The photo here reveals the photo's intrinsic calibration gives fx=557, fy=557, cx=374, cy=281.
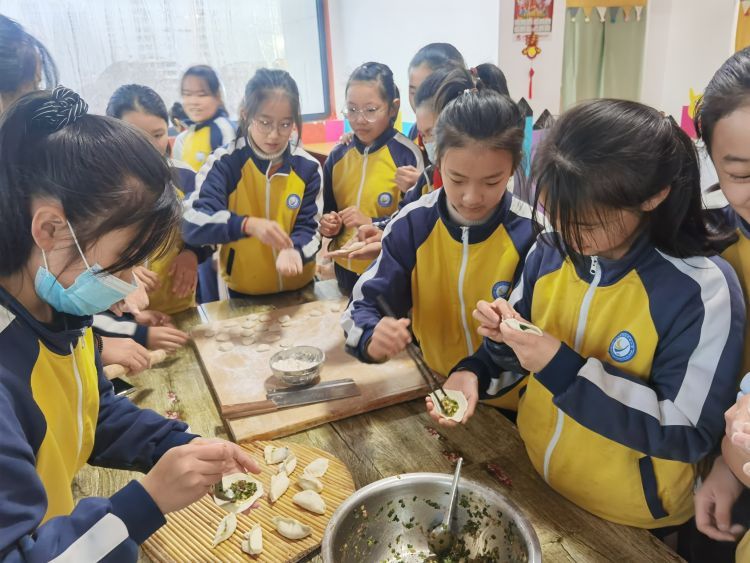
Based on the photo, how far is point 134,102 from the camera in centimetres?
215

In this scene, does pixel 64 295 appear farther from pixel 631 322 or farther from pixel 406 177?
pixel 406 177

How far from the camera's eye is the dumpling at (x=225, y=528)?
0.95m

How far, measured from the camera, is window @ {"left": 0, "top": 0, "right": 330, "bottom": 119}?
4.05 m

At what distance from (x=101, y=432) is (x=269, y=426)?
34 cm

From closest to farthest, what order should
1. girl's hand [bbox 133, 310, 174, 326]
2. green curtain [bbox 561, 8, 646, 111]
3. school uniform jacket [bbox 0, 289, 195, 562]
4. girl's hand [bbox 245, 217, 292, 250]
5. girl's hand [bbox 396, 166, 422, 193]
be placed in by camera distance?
school uniform jacket [bbox 0, 289, 195, 562] → girl's hand [bbox 133, 310, 174, 326] → girl's hand [bbox 245, 217, 292, 250] → girl's hand [bbox 396, 166, 422, 193] → green curtain [bbox 561, 8, 646, 111]

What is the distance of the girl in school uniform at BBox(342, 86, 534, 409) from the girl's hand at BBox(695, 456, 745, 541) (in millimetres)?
433

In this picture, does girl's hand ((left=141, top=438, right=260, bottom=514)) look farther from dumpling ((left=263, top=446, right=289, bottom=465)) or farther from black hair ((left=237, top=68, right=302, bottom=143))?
black hair ((left=237, top=68, right=302, bottom=143))

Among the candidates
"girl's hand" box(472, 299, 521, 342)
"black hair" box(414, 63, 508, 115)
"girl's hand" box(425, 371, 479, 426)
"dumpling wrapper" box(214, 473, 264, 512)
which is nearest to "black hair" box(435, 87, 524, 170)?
"black hair" box(414, 63, 508, 115)

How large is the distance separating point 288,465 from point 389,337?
342mm

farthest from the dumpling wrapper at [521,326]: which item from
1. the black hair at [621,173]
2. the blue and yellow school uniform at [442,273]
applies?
the blue and yellow school uniform at [442,273]

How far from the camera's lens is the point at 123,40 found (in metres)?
4.25

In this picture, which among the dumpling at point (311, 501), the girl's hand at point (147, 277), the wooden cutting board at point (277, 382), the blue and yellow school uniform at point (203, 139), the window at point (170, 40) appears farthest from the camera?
the window at point (170, 40)

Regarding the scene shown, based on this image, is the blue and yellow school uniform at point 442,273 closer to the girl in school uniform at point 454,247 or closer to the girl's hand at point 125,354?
the girl in school uniform at point 454,247

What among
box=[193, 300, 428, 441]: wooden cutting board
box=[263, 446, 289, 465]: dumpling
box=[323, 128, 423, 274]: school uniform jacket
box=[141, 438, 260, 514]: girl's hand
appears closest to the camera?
box=[141, 438, 260, 514]: girl's hand
